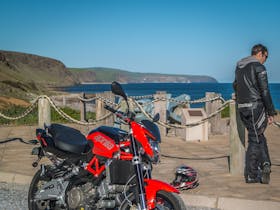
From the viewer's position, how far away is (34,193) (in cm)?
559

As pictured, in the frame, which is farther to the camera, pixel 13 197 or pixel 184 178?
pixel 13 197

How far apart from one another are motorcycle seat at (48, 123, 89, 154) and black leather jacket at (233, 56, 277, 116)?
105 inches

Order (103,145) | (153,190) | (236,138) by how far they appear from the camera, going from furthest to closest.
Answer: (236,138), (103,145), (153,190)

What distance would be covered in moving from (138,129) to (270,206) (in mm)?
2105

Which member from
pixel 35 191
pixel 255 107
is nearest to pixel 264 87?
pixel 255 107

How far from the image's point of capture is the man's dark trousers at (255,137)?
6812 millimetres

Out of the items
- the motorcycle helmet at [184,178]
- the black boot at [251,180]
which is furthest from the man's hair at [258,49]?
the motorcycle helmet at [184,178]

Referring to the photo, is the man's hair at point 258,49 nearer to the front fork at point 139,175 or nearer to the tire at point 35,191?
the front fork at point 139,175

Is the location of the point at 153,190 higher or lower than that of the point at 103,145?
lower

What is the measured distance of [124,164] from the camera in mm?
4699

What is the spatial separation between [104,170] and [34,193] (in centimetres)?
113

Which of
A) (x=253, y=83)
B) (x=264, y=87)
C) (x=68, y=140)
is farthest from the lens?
(x=253, y=83)

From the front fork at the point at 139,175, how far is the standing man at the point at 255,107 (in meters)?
2.77

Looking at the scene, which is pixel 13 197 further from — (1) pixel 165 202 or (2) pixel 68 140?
(1) pixel 165 202
